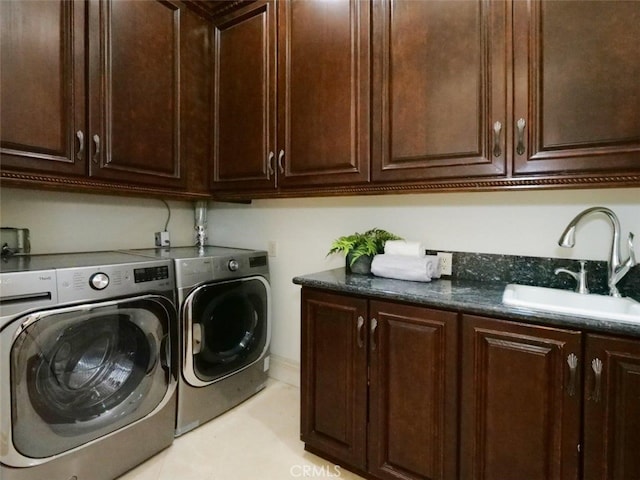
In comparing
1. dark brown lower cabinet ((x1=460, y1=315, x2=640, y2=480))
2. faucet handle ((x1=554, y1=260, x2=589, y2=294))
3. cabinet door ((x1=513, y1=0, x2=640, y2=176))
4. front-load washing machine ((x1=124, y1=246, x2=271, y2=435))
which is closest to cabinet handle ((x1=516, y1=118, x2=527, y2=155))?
cabinet door ((x1=513, y1=0, x2=640, y2=176))

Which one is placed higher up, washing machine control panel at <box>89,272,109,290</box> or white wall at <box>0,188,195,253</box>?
white wall at <box>0,188,195,253</box>

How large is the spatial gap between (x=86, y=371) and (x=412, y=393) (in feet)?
4.54

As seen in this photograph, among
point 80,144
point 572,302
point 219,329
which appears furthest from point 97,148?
point 572,302

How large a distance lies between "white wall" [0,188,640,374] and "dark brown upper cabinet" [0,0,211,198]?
45 centimetres

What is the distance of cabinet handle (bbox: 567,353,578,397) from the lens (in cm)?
108

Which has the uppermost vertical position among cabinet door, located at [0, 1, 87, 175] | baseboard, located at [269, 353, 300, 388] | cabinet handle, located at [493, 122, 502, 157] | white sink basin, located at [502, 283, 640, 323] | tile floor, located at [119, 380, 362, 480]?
cabinet door, located at [0, 1, 87, 175]

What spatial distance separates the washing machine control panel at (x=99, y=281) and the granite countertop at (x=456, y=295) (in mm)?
822

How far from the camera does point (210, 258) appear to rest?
1892mm

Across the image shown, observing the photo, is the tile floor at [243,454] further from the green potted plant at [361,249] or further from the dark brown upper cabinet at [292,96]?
the dark brown upper cabinet at [292,96]

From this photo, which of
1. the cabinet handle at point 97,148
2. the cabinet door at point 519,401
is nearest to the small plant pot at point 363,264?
the cabinet door at point 519,401

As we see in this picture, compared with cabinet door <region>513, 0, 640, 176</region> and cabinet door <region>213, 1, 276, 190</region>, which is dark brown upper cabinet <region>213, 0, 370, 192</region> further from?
cabinet door <region>513, 0, 640, 176</region>

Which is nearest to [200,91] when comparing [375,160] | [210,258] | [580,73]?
[210,258]

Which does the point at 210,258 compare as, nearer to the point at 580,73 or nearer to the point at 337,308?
the point at 337,308

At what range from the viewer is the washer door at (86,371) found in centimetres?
124
